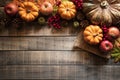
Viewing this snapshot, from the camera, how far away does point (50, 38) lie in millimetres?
1984

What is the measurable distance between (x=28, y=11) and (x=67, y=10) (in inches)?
11.7

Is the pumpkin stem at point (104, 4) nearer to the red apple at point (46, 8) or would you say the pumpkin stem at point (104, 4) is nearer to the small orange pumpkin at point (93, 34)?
the small orange pumpkin at point (93, 34)

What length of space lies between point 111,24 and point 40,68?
651mm

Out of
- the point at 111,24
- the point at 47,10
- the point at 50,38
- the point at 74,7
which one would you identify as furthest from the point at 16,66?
the point at 111,24

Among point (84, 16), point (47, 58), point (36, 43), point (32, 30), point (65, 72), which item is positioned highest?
point (84, 16)

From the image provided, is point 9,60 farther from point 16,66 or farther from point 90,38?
point 90,38

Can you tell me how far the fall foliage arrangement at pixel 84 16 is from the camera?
1.85 metres

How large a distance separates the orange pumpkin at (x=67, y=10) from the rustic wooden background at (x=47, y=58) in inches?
5.0

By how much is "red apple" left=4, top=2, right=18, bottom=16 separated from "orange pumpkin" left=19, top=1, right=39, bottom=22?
1.6 inches

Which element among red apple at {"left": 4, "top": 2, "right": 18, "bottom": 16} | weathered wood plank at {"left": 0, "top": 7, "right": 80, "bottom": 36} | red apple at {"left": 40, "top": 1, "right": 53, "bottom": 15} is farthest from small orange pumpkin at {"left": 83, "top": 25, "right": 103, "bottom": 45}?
red apple at {"left": 4, "top": 2, "right": 18, "bottom": 16}

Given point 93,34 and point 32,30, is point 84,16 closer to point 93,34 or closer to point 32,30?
point 93,34

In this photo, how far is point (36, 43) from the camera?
199 centimetres

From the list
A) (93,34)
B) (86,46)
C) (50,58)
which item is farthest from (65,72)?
(93,34)

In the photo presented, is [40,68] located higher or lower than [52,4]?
lower
